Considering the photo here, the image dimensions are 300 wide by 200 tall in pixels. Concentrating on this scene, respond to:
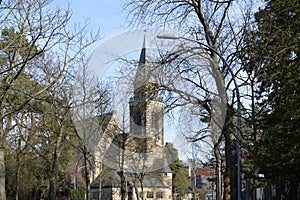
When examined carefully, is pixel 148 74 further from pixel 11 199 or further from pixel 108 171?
pixel 11 199

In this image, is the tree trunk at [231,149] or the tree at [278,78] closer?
the tree at [278,78]

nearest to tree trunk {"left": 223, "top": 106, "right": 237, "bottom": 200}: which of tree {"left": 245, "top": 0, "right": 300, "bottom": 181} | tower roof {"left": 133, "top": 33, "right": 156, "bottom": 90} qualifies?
tree {"left": 245, "top": 0, "right": 300, "bottom": 181}

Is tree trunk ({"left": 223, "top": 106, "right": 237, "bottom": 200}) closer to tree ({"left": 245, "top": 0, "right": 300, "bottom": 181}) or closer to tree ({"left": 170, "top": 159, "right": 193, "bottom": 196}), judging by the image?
tree ({"left": 245, "top": 0, "right": 300, "bottom": 181})

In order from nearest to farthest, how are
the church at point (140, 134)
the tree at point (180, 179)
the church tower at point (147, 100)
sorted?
the church tower at point (147, 100) → the church at point (140, 134) → the tree at point (180, 179)

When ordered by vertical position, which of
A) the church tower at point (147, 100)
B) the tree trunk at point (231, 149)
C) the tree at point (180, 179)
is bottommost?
the tree at point (180, 179)

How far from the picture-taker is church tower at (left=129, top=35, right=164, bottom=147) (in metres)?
16.7

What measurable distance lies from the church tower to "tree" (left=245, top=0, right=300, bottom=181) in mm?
3551

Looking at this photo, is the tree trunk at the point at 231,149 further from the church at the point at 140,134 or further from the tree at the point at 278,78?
the church at the point at 140,134

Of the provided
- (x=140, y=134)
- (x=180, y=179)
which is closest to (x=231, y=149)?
(x=140, y=134)

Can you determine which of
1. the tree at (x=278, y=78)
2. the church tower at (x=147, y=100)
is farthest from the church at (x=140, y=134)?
the tree at (x=278, y=78)

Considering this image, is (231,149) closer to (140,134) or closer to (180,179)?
(140,134)

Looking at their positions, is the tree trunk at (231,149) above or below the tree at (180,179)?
above

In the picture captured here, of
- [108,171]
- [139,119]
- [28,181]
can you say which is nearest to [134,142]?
[139,119]

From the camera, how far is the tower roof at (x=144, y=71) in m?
16.6
